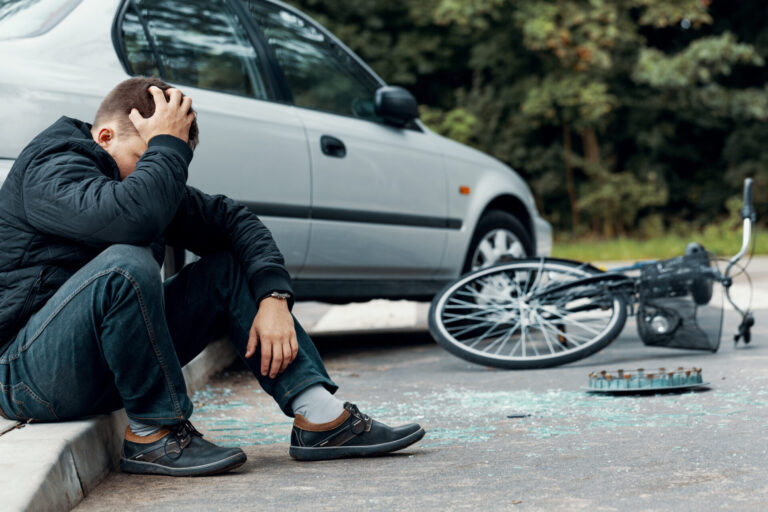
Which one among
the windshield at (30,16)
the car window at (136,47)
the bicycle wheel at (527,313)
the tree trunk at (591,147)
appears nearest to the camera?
the windshield at (30,16)

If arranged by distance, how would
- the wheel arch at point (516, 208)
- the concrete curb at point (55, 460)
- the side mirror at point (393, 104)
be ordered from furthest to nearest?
the wheel arch at point (516, 208), the side mirror at point (393, 104), the concrete curb at point (55, 460)

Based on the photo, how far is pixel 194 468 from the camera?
2.75 metres

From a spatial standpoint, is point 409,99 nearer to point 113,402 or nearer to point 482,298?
point 482,298

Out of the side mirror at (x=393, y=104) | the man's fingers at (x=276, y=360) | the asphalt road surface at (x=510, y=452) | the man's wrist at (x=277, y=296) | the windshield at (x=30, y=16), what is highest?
the windshield at (x=30, y=16)

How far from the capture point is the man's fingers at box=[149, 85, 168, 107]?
9.52ft

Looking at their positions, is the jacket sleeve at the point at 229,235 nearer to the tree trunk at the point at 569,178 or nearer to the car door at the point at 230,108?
the car door at the point at 230,108

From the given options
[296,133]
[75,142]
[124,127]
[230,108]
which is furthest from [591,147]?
[75,142]

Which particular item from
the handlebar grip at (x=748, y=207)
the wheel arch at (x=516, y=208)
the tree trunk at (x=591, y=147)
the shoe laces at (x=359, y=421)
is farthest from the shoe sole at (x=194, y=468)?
the tree trunk at (x=591, y=147)

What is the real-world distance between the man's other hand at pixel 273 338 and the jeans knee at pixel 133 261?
13.8 inches

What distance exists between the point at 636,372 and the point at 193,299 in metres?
2.06

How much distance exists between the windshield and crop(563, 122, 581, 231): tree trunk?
17.9 metres

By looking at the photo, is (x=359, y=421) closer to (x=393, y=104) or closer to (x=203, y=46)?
(x=203, y=46)

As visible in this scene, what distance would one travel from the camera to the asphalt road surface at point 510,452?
2.43m

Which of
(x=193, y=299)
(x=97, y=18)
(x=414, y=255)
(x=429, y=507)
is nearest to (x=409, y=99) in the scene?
(x=414, y=255)
